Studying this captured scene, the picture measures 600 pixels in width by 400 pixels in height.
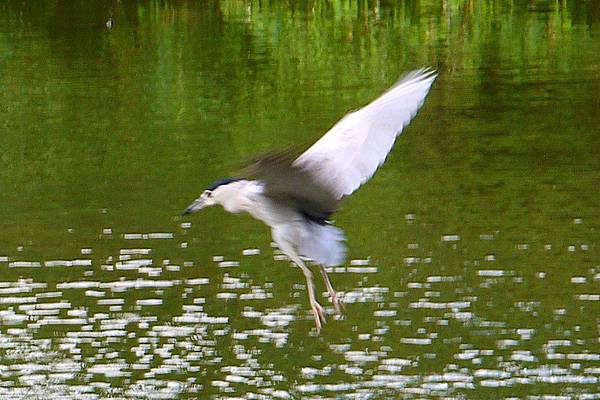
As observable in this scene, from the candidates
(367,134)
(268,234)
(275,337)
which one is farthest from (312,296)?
(268,234)

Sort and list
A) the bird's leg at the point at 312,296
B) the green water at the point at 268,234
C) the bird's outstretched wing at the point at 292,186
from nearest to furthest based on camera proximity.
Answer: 1. the bird's outstretched wing at the point at 292,186
2. the bird's leg at the point at 312,296
3. the green water at the point at 268,234

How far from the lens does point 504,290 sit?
41.3 ft

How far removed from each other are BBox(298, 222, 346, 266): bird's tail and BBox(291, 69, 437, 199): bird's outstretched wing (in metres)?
0.52

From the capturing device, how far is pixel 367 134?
25.1 ft

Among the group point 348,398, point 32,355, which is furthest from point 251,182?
point 32,355

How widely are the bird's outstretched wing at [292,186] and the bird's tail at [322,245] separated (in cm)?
9

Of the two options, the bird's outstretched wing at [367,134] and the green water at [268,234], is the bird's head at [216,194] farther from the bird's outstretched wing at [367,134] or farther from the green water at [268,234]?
the bird's outstretched wing at [367,134]

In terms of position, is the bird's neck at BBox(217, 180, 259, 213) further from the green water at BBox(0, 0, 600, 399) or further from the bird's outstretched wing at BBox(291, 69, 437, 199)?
the bird's outstretched wing at BBox(291, 69, 437, 199)

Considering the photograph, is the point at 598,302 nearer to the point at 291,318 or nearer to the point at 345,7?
the point at 291,318

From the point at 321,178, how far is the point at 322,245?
1.63 feet

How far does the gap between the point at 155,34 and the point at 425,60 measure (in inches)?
240

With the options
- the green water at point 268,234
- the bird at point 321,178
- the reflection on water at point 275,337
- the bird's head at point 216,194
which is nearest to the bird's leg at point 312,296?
the bird at point 321,178

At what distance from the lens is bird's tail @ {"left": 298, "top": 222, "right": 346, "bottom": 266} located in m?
8.09

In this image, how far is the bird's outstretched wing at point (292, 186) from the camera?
7746 mm
